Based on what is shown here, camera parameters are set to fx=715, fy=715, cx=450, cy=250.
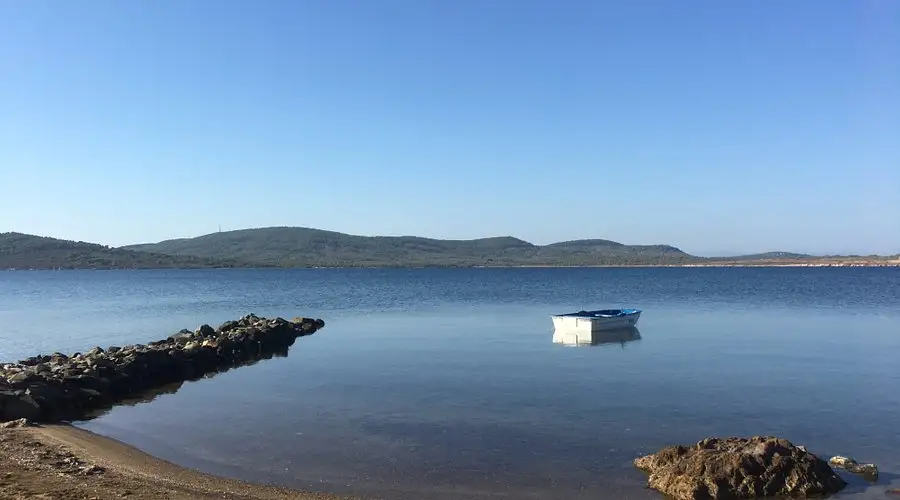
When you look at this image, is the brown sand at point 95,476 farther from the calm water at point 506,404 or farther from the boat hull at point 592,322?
the boat hull at point 592,322

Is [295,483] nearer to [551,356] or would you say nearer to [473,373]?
[473,373]

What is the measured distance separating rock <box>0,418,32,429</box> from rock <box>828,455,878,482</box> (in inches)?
606

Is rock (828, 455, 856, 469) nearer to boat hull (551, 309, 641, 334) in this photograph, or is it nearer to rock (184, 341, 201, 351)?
boat hull (551, 309, 641, 334)

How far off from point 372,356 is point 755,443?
54.2 feet

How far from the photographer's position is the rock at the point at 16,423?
1420 centimetres

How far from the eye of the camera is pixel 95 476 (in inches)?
418

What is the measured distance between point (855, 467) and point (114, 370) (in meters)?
18.5

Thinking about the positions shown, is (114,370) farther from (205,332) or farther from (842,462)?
(842,462)

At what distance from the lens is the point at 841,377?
68.0 ft

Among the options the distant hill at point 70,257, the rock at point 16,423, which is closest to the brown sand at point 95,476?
the rock at point 16,423

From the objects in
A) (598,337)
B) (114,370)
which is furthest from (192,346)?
(598,337)

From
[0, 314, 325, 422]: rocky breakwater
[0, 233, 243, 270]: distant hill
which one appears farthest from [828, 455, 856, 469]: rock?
[0, 233, 243, 270]: distant hill

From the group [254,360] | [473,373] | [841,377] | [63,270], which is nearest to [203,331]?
[254,360]

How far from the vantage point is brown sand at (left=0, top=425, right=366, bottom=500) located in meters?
9.67
